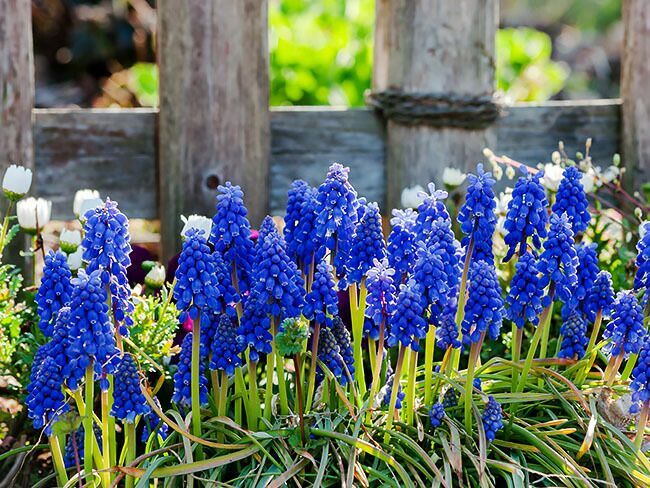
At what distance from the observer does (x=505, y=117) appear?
11.7ft

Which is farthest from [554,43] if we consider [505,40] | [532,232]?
[532,232]

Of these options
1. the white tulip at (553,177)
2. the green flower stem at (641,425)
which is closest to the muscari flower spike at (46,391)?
the green flower stem at (641,425)

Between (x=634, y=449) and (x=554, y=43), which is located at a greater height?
(x=554, y=43)

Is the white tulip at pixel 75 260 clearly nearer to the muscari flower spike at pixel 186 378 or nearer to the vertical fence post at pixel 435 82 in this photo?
the muscari flower spike at pixel 186 378

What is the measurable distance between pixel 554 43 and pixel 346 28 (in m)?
4.70

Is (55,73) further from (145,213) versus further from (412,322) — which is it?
(412,322)

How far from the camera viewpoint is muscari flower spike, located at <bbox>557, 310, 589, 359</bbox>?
2.35 meters

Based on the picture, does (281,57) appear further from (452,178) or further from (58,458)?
(58,458)

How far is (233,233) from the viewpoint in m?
2.02

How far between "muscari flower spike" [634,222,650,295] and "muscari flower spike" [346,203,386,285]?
A: 1.91ft

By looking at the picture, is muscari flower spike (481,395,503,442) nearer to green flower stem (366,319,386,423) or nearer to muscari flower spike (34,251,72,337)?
green flower stem (366,319,386,423)

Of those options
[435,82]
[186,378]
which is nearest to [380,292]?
[186,378]

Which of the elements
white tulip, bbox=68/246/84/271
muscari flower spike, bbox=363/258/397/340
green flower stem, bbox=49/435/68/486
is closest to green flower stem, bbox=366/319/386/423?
muscari flower spike, bbox=363/258/397/340

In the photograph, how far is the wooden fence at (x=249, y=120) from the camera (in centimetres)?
317
